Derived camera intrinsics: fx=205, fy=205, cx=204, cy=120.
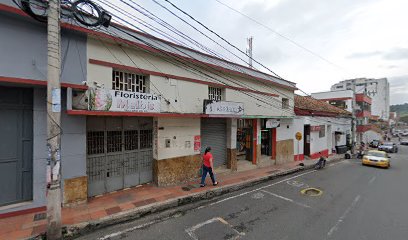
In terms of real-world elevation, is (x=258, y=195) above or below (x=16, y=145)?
below

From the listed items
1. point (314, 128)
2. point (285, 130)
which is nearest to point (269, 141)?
point (285, 130)

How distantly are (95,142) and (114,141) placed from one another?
2.14 ft

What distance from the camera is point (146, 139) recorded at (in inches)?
332

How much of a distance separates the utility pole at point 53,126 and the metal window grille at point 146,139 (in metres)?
3.80

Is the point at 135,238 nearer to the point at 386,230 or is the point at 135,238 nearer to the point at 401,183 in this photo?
the point at 386,230

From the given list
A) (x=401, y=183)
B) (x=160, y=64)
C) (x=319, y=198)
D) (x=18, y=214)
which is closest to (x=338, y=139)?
(x=401, y=183)

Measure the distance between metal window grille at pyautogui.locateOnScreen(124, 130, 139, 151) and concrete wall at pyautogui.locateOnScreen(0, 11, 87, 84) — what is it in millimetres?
2668

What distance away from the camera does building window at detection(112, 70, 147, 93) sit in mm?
7355

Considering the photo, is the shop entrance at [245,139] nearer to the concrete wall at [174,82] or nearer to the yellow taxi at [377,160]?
the concrete wall at [174,82]

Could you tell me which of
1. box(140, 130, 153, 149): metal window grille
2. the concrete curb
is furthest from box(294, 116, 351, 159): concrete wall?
box(140, 130, 153, 149): metal window grille

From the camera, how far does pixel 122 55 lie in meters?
7.23

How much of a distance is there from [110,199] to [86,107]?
313cm

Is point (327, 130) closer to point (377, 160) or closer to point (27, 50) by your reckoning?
point (377, 160)

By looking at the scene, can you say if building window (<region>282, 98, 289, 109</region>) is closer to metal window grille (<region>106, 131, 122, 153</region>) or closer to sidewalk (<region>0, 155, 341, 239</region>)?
sidewalk (<region>0, 155, 341, 239</region>)
